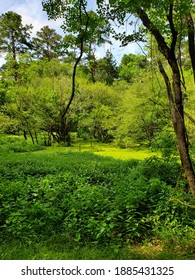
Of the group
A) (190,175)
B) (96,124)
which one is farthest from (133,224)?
(96,124)

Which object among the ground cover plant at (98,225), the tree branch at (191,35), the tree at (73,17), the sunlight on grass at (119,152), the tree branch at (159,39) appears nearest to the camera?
the ground cover plant at (98,225)

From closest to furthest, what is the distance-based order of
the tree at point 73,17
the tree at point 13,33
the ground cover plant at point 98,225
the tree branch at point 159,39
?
the ground cover plant at point 98,225 < the tree branch at point 159,39 < the tree at point 73,17 < the tree at point 13,33

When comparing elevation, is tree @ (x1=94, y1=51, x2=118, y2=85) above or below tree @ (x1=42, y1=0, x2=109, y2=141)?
above

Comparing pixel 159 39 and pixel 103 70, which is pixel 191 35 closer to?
pixel 159 39

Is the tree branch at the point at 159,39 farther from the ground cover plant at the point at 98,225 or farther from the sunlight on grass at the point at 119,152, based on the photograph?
the sunlight on grass at the point at 119,152

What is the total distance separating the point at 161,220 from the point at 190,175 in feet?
4.38

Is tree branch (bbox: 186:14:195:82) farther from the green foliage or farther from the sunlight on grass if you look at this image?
the sunlight on grass

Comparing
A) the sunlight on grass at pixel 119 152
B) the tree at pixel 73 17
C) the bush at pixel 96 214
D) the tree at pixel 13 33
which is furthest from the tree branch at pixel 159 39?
the tree at pixel 13 33

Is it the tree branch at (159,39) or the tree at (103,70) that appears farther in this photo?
the tree at (103,70)

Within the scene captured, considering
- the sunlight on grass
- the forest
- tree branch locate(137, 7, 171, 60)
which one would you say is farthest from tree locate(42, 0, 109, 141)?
the sunlight on grass

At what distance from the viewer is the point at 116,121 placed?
2877cm

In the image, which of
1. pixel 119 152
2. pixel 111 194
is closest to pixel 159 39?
pixel 111 194

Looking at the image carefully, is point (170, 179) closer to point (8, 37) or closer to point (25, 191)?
point (25, 191)

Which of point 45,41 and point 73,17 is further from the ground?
point 45,41
